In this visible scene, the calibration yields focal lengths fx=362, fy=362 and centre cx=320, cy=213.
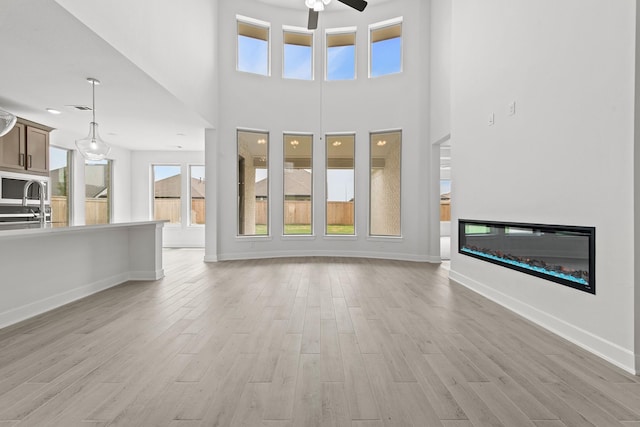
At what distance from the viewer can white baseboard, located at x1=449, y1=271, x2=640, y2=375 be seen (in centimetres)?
227

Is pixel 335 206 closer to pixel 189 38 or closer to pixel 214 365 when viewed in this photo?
pixel 189 38

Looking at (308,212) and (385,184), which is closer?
(385,184)

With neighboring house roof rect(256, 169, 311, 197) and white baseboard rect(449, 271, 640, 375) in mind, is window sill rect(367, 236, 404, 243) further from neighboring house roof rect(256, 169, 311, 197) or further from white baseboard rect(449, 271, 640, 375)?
white baseboard rect(449, 271, 640, 375)

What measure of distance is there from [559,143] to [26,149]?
24.2 ft

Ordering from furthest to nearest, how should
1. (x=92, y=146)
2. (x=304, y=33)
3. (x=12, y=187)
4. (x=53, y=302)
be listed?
(x=304, y=33), (x=12, y=187), (x=92, y=146), (x=53, y=302)

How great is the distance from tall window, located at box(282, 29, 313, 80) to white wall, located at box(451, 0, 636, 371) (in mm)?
3826

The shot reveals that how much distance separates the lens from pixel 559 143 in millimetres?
2971

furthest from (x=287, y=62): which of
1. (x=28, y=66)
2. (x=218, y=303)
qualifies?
(x=218, y=303)

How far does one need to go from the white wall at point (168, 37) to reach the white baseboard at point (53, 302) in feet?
8.44

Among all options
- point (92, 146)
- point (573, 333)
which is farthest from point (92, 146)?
point (573, 333)

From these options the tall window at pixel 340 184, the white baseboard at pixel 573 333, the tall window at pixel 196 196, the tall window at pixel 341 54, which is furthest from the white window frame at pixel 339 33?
the white baseboard at pixel 573 333

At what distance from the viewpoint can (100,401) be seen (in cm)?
185

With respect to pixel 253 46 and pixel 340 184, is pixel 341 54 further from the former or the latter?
pixel 340 184

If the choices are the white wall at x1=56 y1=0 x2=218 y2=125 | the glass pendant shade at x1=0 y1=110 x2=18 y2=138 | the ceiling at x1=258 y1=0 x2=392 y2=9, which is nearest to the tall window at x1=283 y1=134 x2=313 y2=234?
the white wall at x1=56 y1=0 x2=218 y2=125
